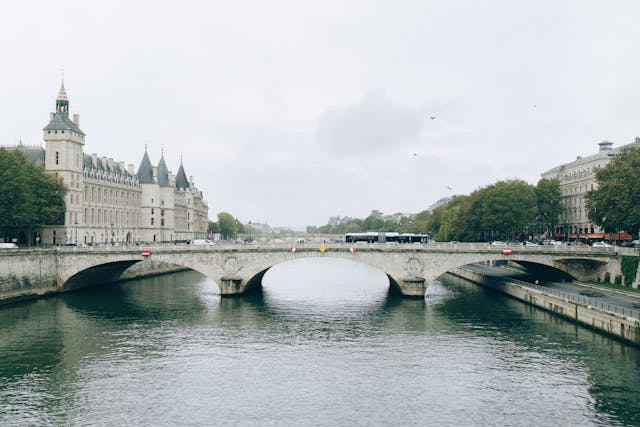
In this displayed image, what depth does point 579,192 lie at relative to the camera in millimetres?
135750

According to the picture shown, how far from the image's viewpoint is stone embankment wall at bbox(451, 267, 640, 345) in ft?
160

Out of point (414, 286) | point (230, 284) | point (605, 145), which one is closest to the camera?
point (414, 286)

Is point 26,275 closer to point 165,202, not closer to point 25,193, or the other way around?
point 25,193

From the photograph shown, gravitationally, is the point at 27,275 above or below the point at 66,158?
below

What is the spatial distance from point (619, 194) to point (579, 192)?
57.3m

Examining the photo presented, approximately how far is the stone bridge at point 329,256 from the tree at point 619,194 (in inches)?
261

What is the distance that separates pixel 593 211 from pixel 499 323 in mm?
37894

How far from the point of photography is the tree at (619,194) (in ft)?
263

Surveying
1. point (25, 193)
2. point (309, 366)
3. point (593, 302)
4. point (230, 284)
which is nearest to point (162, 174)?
point (25, 193)

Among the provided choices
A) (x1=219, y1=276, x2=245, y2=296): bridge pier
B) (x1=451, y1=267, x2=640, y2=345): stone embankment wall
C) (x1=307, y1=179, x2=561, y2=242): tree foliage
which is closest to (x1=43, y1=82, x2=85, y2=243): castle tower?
(x1=219, y1=276, x2=245, y2=296): bridge pier

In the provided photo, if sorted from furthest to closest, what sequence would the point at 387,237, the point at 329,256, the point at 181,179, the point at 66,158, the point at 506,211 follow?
1. the point at 181,179
2. the point at 506,211
3. the point at 66,158
4. the point at 387,237
5. the point at 329,256

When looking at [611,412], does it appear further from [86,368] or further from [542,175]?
[542,175]

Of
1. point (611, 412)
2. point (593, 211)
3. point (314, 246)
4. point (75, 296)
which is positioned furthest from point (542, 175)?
point (611, 412)

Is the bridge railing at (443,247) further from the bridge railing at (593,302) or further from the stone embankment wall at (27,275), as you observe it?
the bridge railing at (593,302)
